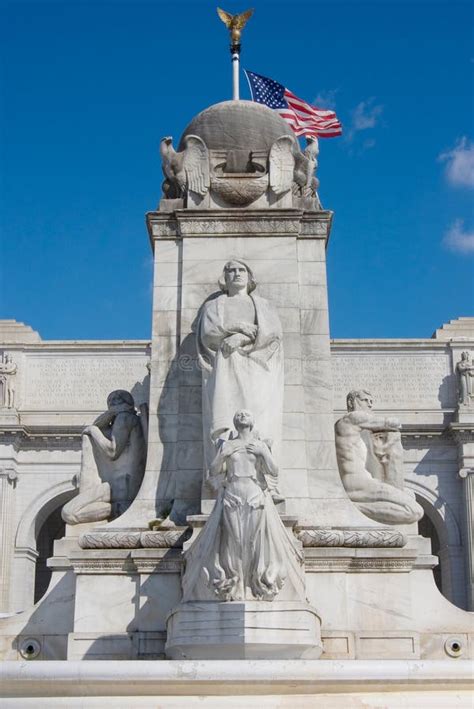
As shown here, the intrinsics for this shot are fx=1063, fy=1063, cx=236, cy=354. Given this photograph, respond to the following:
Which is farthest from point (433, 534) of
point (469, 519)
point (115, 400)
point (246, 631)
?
point (246, 631)

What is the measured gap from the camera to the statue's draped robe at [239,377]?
12.7 meters

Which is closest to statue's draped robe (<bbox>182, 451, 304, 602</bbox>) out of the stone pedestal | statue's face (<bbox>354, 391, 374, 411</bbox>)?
the stone pedestal

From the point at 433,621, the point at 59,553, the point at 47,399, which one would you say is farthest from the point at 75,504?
the point at 47,399

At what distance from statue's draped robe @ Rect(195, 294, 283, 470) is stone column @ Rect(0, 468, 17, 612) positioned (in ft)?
118

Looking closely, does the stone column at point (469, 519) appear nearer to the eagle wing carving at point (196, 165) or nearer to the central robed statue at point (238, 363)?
the eagle wing carving at point (196, 165)

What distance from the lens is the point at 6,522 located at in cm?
4822

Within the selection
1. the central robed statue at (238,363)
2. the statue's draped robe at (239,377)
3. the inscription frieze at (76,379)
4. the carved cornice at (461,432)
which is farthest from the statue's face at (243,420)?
the carved cornice at (461,432)

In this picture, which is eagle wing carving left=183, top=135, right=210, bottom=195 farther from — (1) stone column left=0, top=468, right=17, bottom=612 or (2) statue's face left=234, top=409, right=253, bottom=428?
(1) stone column left=0, top=468, right=17, bottom=612

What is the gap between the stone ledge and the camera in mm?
8711

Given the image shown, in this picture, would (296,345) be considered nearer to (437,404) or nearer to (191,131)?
(191,131)

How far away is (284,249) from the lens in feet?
47.1

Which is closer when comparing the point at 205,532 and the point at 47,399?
the point at 205,532

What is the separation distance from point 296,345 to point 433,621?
3.85 m

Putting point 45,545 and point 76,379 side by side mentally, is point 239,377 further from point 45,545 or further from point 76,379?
point 45,545
